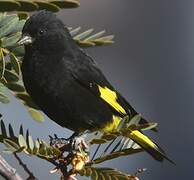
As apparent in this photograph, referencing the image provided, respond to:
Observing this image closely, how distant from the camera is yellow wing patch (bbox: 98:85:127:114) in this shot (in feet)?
6.50

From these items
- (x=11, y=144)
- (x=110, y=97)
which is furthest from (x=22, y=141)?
(x=110, y=97)

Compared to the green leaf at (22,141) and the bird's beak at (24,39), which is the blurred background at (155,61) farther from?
the green leaf at (22,141)

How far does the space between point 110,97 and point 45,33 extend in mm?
242

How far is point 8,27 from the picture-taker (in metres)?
1.43

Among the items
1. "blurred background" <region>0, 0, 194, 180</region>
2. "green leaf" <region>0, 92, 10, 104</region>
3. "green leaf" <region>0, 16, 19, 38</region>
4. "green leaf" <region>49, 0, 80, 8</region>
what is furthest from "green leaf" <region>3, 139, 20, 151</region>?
"blurred background" <region>0, 0, 194, 180</region>

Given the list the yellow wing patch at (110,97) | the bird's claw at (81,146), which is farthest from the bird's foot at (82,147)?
the yellow wing patch at (110,97)

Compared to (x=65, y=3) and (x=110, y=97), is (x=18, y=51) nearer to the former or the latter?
(x=65, y=3)

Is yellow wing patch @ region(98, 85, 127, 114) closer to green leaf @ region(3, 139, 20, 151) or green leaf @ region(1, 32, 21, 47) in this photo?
green leaf @ region(1, 32, 21, 47)

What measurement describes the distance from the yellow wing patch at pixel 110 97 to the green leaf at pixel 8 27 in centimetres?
55

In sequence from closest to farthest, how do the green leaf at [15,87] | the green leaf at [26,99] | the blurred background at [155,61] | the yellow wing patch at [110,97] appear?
the green leaf at [15,87] → the green leaf at [26,99] → the yellow wing patch at [110,97] → the blurred background at [155,61]

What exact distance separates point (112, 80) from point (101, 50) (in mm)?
360

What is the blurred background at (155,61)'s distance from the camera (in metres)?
3.42

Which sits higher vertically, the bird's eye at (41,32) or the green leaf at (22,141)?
the green leaf at (22,141)

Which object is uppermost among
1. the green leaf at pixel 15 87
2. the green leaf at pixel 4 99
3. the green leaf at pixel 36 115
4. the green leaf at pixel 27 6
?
the green leaf at pixel 27 6
